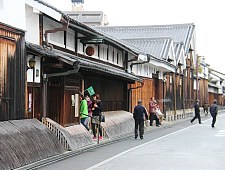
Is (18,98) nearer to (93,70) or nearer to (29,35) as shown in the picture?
(29,35)

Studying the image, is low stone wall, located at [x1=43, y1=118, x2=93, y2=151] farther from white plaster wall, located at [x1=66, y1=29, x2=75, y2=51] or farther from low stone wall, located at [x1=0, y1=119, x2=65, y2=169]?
white plaster wall, located at [x1=66, y1=29, x2=75, y2=51]

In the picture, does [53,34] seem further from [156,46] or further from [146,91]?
[156,46]

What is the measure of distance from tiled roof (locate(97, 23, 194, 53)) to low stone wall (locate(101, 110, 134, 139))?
28201mm

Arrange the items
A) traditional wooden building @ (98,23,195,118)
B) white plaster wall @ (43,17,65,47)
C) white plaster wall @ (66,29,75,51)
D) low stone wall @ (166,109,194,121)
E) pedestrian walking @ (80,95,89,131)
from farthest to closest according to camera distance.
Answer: low stone wall @ (166,109,194,121) → traditional wooden building @ (98,23,195,118) → white plaster wall @ (66,29,75,51) → pedestrian walking @ (80,95,89,131) → white plaster wall @ (43,17,65,47)

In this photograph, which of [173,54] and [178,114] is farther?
[178,114]

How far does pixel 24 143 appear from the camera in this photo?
1288cm

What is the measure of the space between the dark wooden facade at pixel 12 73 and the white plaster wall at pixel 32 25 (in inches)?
69.9

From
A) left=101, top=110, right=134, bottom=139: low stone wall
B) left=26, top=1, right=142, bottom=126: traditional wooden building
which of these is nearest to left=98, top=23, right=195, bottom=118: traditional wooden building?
left=101, top=110, right=134, bottom=139: low stone wall

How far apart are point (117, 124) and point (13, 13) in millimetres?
11234

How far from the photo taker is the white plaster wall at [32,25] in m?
16.4

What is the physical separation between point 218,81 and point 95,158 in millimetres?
98360

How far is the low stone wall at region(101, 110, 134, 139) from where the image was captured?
22469mm

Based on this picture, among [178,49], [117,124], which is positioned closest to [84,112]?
[117,124]

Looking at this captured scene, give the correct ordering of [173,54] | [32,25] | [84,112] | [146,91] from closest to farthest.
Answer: [32,25], [84,112], [146,91], [173,54]
